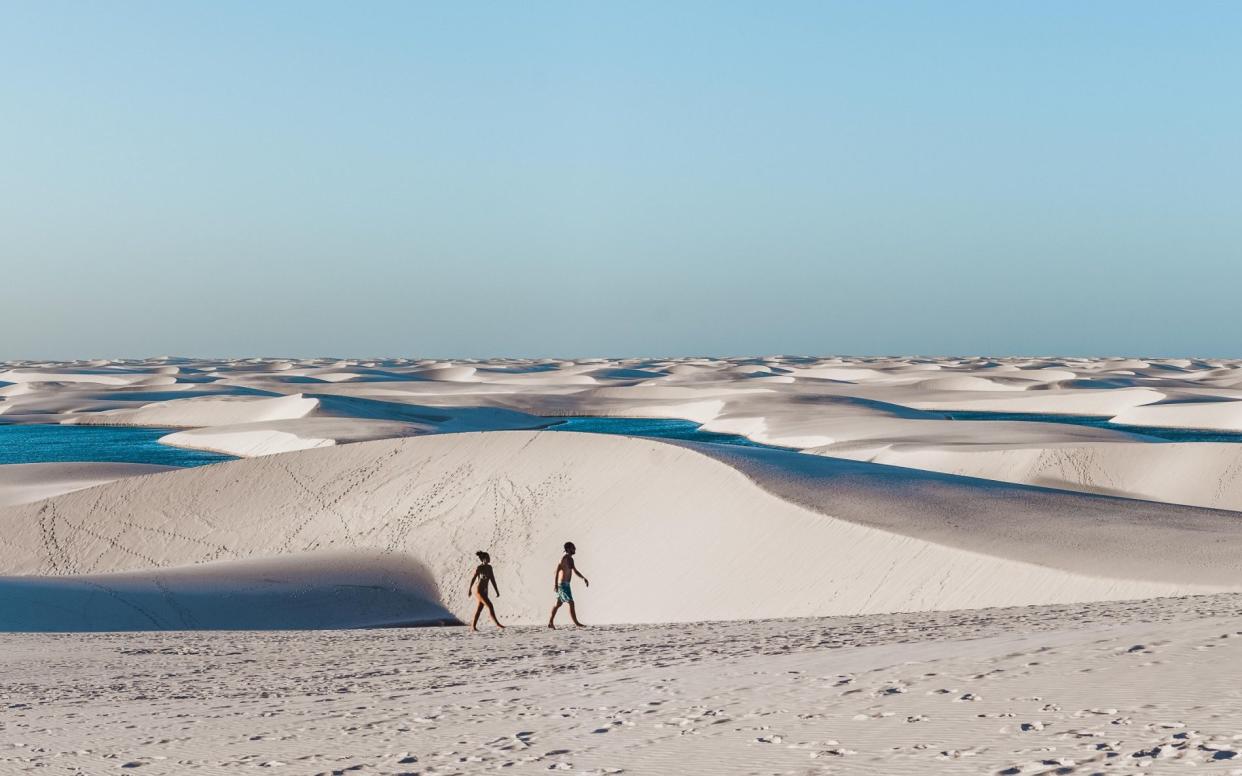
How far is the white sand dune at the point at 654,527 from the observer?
51.1 ft

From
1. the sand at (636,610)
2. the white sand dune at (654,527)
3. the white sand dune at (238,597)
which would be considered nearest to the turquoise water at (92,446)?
the sand at (636,610)

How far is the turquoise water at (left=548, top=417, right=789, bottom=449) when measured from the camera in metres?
48.6

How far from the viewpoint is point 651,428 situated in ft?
181

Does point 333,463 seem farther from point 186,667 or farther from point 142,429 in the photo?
point 142,429

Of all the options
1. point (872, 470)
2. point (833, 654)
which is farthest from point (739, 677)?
point (872, 470)

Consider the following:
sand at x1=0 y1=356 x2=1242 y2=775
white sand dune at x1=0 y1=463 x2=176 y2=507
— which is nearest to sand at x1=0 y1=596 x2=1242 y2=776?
sand at x1=0 y1=356 x2=1242 y2=775

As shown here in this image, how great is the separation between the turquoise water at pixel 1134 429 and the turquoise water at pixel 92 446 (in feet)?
99.2

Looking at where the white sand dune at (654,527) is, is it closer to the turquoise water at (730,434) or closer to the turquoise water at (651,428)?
the turquoise water at (730,434)

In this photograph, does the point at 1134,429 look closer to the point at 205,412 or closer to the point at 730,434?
the point at 730,434

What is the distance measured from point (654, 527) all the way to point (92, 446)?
118ft

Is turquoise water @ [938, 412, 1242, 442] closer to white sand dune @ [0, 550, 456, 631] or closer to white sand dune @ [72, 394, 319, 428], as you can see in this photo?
white sand dune @ [72, 394, 319, 428]

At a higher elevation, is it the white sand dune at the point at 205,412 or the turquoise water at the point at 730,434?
the white sand dune at the point at 205,412

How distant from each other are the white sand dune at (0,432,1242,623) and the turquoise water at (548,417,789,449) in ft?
70.4

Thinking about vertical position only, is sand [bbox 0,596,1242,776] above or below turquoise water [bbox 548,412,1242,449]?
above
